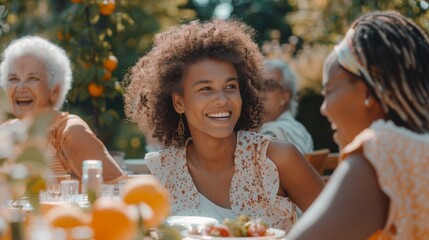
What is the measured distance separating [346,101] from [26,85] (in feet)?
11.0

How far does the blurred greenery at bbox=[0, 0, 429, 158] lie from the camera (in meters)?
6.01

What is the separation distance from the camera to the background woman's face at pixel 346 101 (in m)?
1.78

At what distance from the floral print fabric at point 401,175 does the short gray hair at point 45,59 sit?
354 centimetres

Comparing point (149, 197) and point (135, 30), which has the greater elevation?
point (135, 30)

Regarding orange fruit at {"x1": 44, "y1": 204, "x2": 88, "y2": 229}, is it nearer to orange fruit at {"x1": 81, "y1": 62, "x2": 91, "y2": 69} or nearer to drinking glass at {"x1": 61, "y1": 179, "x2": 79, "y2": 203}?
drinking glass at {"x1": 61, "y1": 179, "x2": 79, "y2": 203}

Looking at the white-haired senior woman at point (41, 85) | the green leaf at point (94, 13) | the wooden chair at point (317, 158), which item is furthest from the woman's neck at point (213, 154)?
the green leaf at point (94, 13)

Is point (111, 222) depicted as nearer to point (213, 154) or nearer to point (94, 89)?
point (213, 154)

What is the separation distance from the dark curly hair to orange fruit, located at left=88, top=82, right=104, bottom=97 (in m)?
2.08

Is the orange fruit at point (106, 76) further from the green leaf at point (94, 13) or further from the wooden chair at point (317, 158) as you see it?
the wooden chair at point (317, 158)

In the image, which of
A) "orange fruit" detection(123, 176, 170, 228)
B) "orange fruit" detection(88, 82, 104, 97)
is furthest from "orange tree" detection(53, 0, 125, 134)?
"orange fruit" detection(123, 176, 170, 228)

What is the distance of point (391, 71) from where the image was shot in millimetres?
1703

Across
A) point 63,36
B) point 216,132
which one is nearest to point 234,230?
point 216,132

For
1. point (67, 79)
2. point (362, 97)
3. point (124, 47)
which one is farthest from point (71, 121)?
point (124, 47)

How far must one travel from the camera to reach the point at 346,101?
1.79 meters
